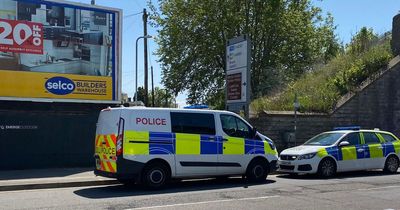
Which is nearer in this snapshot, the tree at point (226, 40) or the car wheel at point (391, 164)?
the car wheel at point (391, 164)

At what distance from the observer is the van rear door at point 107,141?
39.1ft

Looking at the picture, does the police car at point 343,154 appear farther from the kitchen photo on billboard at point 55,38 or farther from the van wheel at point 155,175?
the kitchen photo on billboard at point 55,38

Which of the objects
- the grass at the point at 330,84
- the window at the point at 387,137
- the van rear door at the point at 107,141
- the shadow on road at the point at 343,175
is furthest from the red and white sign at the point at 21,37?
the window at the point at 387,137

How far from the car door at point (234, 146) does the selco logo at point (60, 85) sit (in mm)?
6496

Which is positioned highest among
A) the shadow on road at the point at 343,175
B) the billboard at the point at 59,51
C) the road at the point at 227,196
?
the billboard at the point at 59,51

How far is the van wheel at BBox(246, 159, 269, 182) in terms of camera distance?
1381 centimetres

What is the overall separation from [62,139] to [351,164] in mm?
9327

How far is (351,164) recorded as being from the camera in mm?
15609

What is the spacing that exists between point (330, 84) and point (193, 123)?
11.9m

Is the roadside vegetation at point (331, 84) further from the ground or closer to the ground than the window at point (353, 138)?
further from the ground

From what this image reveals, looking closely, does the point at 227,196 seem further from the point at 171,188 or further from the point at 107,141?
the point at 107,141

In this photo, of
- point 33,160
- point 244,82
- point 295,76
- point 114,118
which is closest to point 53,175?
point 33,160

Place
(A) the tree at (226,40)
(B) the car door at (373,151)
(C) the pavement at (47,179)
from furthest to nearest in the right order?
(A) the tree at (226,40)
(B) the car door at (373,151)
(C) the pavement at (47,179)

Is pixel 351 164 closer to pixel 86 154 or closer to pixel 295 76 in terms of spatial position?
pixel 86 154
